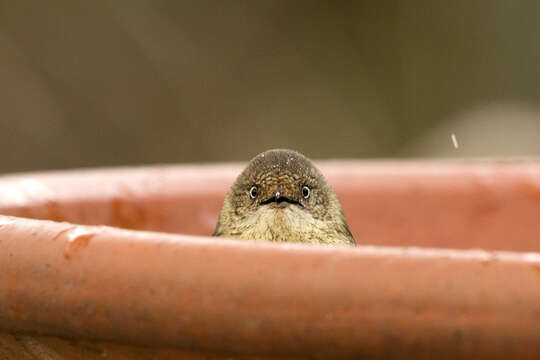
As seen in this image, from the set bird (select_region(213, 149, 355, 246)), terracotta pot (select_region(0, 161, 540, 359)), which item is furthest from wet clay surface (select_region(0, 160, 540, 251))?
terracotta pot (select_region(0, 161, 540, 359))

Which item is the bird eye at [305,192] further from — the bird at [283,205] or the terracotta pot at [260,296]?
the terracotta pot at [260,296]

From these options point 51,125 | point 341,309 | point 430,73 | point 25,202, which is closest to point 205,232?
point 25,202

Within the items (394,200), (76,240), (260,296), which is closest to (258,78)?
(394,200)

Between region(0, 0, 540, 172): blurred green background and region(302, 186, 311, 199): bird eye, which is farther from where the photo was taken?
region(0, 0, 540, 172): blurred green background

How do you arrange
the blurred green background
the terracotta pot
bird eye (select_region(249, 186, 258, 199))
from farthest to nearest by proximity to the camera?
1. the blurred green background
2. bird eye (select_region(249, 186, 258, 199))
3. the terracotta pot

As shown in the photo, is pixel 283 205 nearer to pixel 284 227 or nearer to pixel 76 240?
pixel 284 227

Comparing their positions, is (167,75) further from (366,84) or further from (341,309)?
(341,309)

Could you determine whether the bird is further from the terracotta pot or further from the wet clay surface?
the terracotta pot

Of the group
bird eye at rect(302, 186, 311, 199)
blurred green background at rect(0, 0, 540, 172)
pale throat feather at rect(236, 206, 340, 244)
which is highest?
blurred green background at rect(0, 0, 540, 172)
